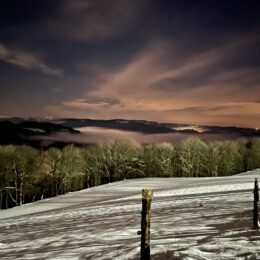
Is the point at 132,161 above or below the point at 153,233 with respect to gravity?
below

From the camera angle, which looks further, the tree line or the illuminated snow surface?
the tree line

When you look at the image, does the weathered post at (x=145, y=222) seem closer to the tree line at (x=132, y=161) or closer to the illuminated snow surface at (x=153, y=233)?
the illuminated snow surface at (x=153, y=233)

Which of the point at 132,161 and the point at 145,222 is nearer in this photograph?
the point at 145,222

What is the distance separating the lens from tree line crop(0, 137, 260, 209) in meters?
86.4

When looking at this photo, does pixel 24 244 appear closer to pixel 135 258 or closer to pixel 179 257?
pixel 135 258

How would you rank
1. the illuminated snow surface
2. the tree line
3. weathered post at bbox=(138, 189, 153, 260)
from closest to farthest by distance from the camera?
weathered post at bbox=(138, 189, 153, 260)
the illuminated snow surface
the tree line

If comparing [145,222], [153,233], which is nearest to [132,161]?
[153,233]

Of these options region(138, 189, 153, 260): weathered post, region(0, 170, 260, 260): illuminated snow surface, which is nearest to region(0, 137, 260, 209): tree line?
region(0, 170, 260, 260): illuminated snow surface

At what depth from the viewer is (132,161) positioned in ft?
331

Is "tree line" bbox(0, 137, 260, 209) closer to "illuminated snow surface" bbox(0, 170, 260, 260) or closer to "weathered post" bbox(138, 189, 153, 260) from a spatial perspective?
"illuminated snow surface" bbox(0, 170, 260, 260)

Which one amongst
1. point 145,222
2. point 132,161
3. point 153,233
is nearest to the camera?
point 145,222

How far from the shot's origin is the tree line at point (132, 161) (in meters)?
86.4

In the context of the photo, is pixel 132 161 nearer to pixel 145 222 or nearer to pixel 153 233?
pixel 153 233

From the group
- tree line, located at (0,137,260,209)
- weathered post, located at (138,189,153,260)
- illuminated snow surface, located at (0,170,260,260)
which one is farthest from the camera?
tree line, located at (0,137,260,209)
